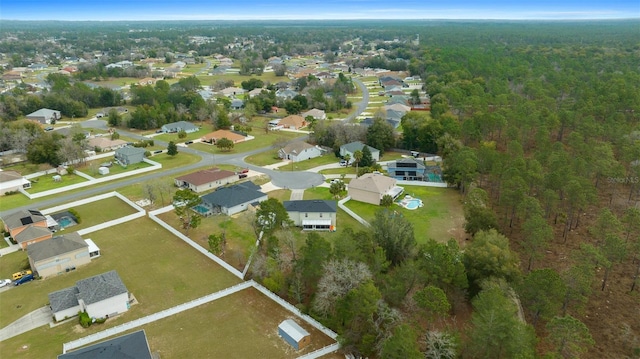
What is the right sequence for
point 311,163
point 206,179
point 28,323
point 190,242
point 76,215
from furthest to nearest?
point 311,163
point 206,179
point 76,215
point 190,242
point 28,323

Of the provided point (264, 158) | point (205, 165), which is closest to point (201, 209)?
point (205, 165)

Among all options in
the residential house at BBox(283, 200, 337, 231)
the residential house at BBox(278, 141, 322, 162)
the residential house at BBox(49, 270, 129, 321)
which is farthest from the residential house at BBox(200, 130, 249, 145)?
the residential house at BBox(49, 270, 129, 321)

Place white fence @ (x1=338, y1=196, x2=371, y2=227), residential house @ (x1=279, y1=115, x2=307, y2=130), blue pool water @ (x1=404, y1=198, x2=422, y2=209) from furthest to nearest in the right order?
residential house @ (x1=279, y1=115, x2=307, y2=130)
blue pool water @ (x1=404, y1=198, x2=422, y2=209)
white fence @ (x1=338, y1=196, x2=371, y2=227)

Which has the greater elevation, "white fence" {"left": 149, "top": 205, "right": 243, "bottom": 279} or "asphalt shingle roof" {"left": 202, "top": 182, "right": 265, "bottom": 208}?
"asphalt shingle roof" {"left": 202, "top": 182, "right": 265, "bottom": 208}

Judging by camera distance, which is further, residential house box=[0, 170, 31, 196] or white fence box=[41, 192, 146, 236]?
residential house box=[0, 170, 31, 196]

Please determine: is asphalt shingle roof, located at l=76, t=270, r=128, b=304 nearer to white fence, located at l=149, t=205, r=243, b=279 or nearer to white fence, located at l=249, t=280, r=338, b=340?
white fence, located at l=149, t=205, r=243, b=279

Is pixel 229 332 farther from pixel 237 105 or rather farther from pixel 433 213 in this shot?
pixel 237 105
